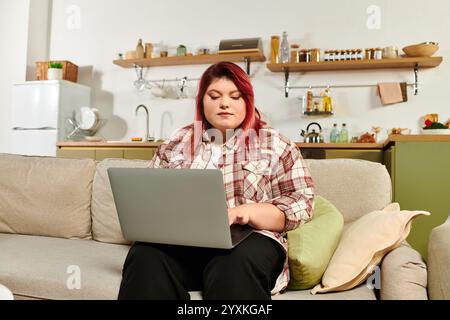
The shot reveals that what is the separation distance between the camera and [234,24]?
13.2ft

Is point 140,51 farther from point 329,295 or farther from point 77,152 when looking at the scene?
point 329,295

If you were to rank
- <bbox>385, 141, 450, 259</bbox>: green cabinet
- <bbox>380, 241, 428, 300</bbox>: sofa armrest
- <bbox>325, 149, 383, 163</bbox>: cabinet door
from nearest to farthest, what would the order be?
<bbox>380, 241, 428, 300</bbox>: sofa armrest
<bbox>385, 141, 450, 259</bbox>: green cabinet
<bbox>325, 149, 383, 163</bbox>: cabinet door

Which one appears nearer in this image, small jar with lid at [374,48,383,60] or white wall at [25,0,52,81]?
small jar with lid at [374,48,383,60]

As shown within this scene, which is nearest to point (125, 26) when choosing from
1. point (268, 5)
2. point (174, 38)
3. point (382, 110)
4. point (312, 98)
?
point (174, 38)

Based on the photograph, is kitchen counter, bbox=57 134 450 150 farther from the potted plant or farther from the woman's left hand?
the woman's left hand

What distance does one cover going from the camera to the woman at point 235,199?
1.05m

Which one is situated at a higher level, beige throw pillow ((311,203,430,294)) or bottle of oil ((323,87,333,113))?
bottle of oil ((323,87,333,113))

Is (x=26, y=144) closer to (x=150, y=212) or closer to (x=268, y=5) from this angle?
(x=268, y=5)

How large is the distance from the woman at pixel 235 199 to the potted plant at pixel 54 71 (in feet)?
9.65

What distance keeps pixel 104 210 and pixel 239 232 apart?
0.83 metres

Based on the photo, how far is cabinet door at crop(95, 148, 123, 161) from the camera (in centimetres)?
365

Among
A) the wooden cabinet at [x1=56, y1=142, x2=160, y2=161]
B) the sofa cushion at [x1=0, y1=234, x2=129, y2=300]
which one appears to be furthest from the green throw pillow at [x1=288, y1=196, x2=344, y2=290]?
the wooden cabinet at [x1=56, y1=142, x2=160, y2=161]

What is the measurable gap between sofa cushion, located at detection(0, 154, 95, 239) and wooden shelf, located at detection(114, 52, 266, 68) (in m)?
2.19
